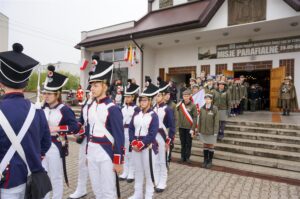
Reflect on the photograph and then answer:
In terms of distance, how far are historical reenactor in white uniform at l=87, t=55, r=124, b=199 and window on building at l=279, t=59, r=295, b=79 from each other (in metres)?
12.0

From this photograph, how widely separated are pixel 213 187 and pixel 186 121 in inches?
87.2

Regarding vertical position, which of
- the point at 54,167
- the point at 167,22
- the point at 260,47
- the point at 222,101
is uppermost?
the point at 167,22

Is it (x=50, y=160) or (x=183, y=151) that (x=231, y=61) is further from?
(x=50, y=160)

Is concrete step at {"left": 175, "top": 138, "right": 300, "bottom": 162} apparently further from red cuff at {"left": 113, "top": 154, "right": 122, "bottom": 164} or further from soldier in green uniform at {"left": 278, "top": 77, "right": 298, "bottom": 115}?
red cuff at {"left": 113, "top": 154, "right": 122, "bottom": 164}

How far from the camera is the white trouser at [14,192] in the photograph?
2.28m

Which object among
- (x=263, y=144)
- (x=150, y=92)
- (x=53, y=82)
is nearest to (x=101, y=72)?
(x=53, y=82)

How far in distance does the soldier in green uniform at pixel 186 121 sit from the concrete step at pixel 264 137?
2.32 meters

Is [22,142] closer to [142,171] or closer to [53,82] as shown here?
[53,82]

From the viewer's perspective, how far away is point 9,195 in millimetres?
2287

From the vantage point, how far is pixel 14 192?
2299mm

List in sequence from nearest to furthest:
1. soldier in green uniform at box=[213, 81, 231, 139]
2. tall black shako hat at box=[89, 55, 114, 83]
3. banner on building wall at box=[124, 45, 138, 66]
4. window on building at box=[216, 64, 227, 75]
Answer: tall black shako hat at box=[89, 55, 114, 83] → soldier in green uniform at box=[213, 81, 231, 139] → window on building at box=[216, 64, 227, 75] → banner on building wall at box=[124, 45, 138, 66]

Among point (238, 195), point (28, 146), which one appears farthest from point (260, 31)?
point (28, 146)

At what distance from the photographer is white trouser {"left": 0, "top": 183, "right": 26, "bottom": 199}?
2277 mm

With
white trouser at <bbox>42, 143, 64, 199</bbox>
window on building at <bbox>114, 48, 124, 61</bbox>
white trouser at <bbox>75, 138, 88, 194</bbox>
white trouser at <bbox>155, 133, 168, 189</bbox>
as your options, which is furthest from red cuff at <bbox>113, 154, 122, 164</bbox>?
window on building at <bbox>114, 48, 124, 61</bbox>
